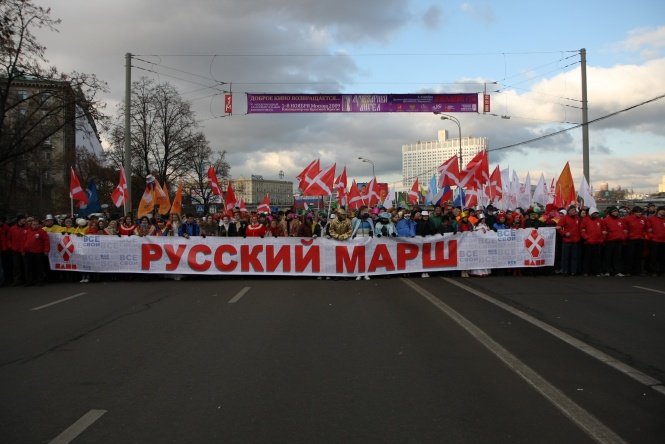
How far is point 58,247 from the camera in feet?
47.1

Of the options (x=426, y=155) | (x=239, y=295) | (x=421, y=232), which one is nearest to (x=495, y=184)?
(x=421, y=232)

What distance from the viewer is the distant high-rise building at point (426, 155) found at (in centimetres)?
6558

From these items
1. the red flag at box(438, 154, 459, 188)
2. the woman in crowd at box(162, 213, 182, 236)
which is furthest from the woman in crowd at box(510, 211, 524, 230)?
the woman in crowd at box(162, 213, 182, 236)

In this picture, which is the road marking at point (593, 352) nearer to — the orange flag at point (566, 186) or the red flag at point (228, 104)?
the orange flag at point (566, 186)

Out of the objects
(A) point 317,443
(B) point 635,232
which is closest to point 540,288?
(B) point 635,232

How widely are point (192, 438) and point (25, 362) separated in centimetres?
331

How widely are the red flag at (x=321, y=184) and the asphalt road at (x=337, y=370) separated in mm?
8018

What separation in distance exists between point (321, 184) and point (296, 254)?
4.94 m

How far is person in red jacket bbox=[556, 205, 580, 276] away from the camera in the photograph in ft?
46.8

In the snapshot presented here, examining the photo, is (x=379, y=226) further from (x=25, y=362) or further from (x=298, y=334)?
(x=25, y=362)

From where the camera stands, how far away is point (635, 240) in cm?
1414

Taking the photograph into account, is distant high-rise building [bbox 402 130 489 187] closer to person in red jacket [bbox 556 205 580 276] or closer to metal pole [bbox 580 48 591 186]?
metal pole [bbox 580 48 591 186]

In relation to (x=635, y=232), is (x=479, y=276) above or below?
below

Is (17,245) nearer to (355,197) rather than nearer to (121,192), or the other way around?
(121,192)
